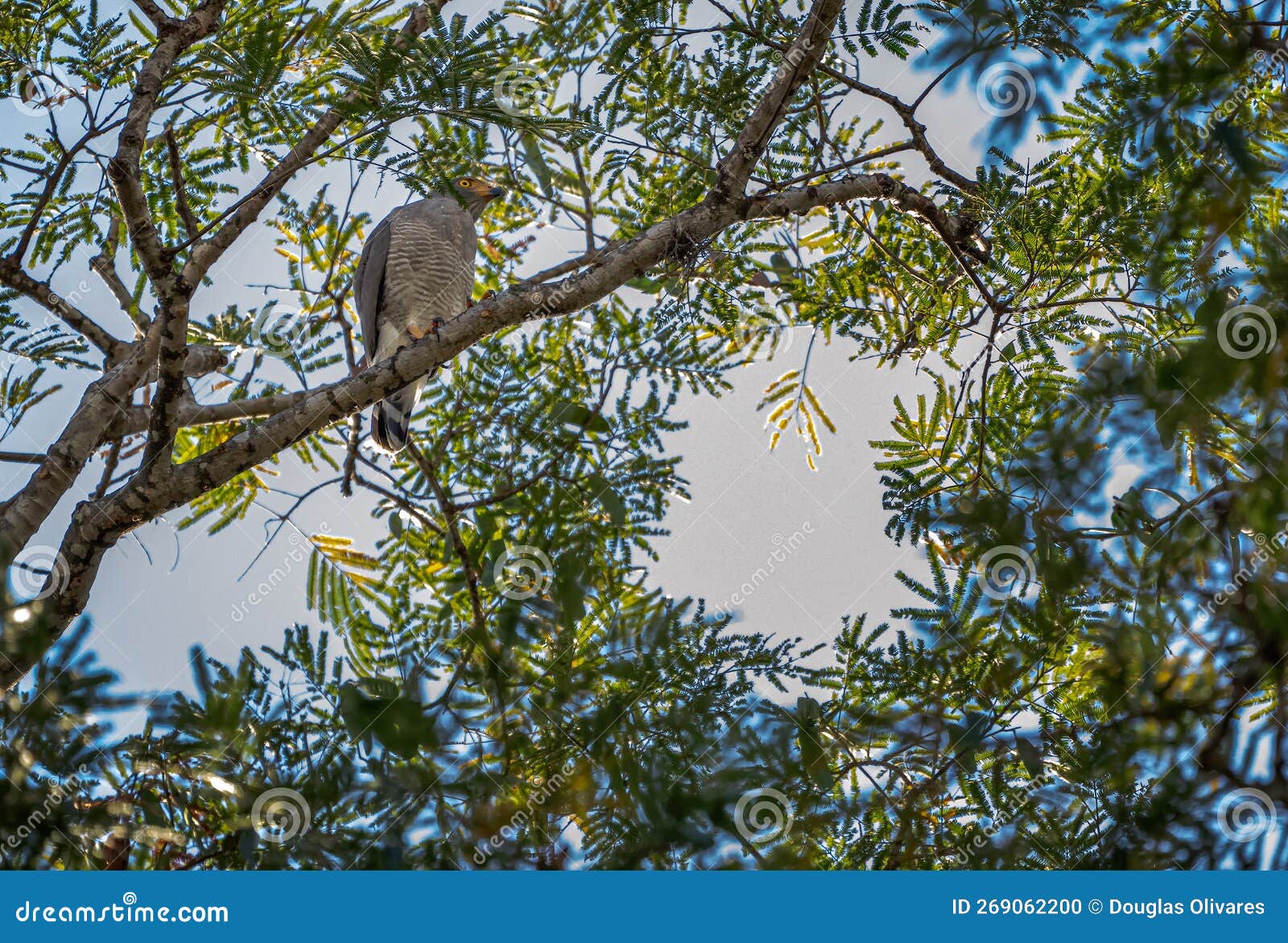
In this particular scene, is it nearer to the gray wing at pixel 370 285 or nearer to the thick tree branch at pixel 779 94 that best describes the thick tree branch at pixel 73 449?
the gray wing at pixel 370 285

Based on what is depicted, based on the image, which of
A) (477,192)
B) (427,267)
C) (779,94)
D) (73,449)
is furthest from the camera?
(477,192)

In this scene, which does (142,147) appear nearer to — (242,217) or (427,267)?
(242,217)

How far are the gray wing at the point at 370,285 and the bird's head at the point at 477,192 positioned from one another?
Result: 1.71 feet

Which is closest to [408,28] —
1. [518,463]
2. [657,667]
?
[518,463]

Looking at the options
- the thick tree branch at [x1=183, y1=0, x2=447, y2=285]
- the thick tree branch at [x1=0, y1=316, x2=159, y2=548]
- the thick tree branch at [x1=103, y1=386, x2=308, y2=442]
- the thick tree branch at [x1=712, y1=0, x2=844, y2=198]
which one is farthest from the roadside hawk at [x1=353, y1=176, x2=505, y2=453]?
the thick tree branch at [x1=712, y1=0, x2=844, y2=198]

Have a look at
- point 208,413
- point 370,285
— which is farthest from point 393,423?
point 370,285

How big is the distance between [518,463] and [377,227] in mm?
2090

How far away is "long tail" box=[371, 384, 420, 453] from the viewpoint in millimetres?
5316

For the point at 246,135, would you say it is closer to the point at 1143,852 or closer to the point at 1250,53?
the point at 1250,53

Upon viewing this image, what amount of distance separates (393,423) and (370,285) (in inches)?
48.7

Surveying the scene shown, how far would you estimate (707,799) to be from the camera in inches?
129

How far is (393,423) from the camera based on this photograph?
17.6 feet

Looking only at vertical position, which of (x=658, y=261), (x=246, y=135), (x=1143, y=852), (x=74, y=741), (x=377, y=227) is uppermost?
(x=377, y=227)

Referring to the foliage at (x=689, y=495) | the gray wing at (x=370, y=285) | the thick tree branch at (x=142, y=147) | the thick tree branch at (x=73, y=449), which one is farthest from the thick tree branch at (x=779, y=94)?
the gray wing at (x=370, y=285)
